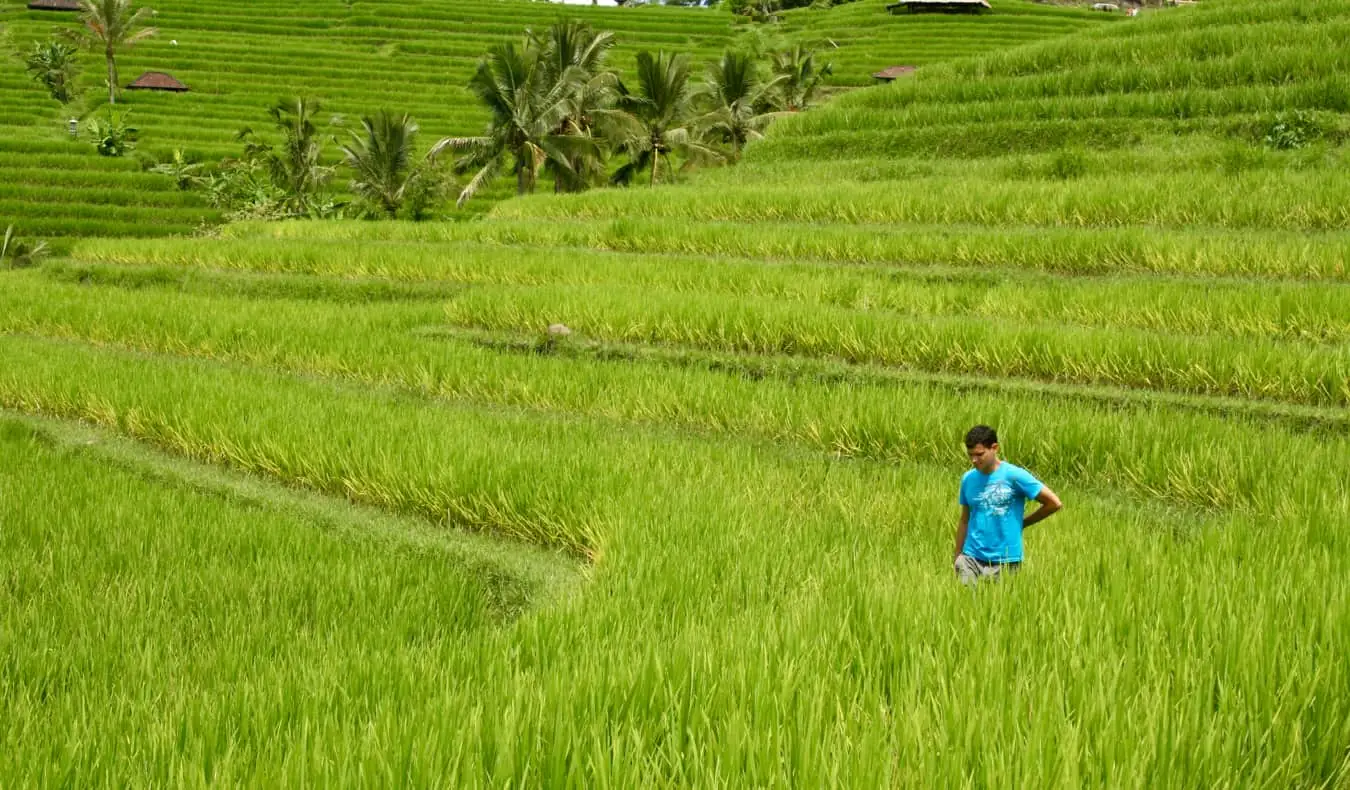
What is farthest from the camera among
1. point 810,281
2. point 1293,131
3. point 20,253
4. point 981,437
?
point 20,253

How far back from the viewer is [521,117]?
17.8 m

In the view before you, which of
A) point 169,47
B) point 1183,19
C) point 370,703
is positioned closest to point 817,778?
point 370,703

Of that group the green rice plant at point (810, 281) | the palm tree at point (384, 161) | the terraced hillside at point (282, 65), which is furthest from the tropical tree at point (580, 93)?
the green rice plant at point (810, 281)

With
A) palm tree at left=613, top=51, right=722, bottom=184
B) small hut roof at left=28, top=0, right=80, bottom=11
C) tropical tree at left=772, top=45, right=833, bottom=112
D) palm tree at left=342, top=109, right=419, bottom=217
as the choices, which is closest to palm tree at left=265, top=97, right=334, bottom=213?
palm tree at left=342, top=109, right=419, bottom=217

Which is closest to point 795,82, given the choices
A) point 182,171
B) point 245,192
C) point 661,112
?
point 661,112

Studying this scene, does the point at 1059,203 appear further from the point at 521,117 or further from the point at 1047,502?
the point at 521,117

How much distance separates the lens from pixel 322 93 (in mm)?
30422

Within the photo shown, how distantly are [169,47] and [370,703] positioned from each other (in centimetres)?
3746

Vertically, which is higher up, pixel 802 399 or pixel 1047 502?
pixel 1047 502

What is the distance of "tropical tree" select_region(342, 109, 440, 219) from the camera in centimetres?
1919

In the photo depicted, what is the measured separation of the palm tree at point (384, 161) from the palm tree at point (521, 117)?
3.95 feet

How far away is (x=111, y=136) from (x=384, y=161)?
25.8 ft

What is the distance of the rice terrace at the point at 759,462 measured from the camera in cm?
187

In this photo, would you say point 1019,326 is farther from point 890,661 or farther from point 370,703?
point 370,703
